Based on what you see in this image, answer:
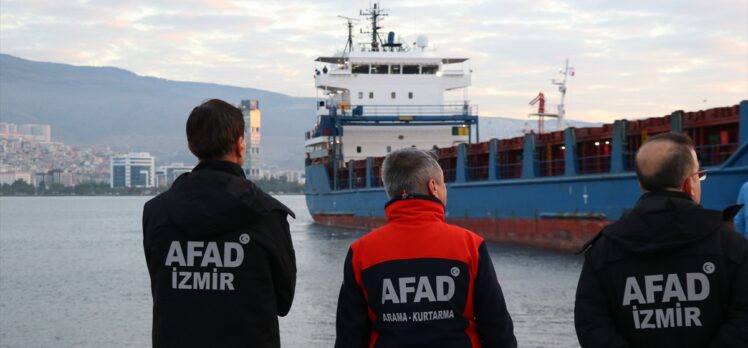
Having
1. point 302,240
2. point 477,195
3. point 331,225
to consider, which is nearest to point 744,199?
point 477,195

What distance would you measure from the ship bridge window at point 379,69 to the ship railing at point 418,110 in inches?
53.6

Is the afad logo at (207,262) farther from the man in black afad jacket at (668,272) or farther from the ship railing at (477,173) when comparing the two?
the ship railing at (477,173)

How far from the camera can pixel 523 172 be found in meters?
22.5

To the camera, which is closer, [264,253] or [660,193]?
[660,193]

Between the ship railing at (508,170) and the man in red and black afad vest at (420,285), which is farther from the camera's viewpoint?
the ship railing at (508,170)

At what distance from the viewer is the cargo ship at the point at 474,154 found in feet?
59.0

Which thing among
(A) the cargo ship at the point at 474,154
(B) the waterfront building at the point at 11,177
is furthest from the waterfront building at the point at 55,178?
(A) the cargo ship at the point at 474,154

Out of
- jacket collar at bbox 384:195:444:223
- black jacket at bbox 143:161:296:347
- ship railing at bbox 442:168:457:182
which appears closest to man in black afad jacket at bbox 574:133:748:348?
jacket collar at bbox 384:195:444:223

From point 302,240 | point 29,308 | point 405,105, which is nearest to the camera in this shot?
point 29,308

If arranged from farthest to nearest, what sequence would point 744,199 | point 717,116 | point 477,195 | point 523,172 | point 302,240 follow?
point 302,240 → point 477,195 → point 523,172 → point 717,116 → point 744,199

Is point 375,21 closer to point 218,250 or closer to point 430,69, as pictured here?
point 430,69

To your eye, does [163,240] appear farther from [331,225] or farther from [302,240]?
[331,225]

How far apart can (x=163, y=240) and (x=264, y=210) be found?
0.35 meters

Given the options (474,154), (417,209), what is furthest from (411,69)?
(417,209)
